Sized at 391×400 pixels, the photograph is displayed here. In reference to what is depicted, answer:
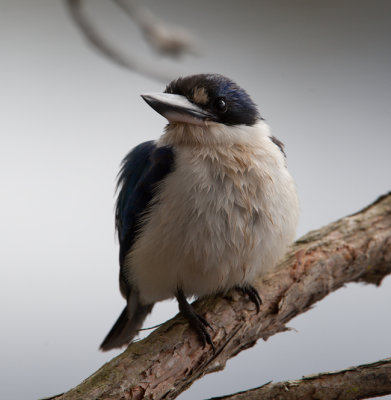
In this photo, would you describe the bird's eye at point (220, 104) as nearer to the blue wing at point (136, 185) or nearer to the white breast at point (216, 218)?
the white breast at point (216, 218)

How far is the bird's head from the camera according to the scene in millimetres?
2410

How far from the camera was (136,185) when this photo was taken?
2.58 m

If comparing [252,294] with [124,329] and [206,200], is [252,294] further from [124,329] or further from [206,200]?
[124,329]

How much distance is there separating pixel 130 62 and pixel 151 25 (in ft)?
0.81

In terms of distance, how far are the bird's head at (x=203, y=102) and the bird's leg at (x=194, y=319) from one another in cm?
78

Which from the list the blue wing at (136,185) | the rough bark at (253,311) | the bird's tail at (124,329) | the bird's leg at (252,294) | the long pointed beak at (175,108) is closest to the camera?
the rough bark at (253,311)

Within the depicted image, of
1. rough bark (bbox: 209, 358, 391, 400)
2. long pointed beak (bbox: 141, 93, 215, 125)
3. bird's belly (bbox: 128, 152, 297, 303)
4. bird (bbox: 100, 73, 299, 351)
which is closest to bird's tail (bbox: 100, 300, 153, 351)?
bird (bbox: 100, 73, 299, 351)

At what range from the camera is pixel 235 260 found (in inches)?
96.7

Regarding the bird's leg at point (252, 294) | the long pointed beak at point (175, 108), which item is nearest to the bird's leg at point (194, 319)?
the bird's leg at point (252, 294)

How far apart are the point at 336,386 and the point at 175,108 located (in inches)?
51.2

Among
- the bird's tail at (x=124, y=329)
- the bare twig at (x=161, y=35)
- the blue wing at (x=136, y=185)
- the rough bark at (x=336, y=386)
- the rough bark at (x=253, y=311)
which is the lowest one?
the rough bark at (x=336, y=386)

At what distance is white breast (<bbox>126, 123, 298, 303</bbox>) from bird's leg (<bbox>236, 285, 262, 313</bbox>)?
Result: 0.34 feet

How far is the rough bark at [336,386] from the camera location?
2250mm

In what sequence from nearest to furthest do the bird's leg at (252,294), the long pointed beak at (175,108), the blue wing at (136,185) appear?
the long pointed beak at (175,108) → the blue wing at (136,185) → the bird's leg at (252,294)
